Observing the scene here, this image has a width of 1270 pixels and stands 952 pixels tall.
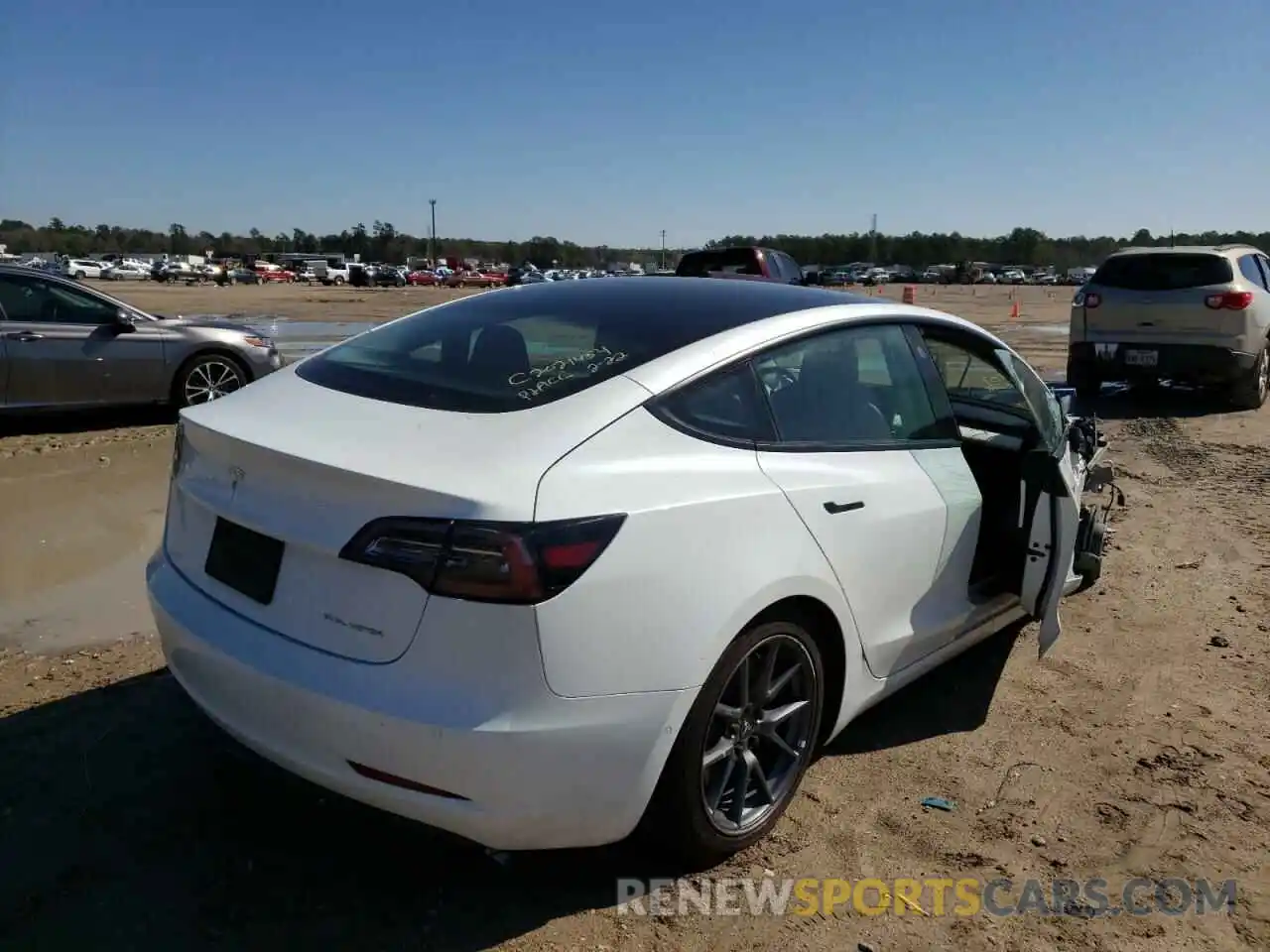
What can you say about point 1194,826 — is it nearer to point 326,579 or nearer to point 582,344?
point 582,344

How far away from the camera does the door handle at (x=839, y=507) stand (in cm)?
311

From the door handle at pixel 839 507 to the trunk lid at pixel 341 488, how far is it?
2.30 ft

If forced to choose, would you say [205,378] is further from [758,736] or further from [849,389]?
[758,736]

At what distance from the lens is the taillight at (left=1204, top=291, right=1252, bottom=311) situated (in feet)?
36.1

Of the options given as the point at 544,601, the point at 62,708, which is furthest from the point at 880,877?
the point at 62,708

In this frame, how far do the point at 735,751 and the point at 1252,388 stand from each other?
10.9 meters

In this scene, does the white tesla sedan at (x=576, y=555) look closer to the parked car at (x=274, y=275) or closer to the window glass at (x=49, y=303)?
the window glass at (x=49, y=303)

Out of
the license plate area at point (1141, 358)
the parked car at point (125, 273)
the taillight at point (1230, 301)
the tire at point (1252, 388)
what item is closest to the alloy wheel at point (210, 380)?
the license plate area at point (1141, 358)

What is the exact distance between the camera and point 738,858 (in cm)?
304

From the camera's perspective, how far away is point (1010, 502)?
432cm

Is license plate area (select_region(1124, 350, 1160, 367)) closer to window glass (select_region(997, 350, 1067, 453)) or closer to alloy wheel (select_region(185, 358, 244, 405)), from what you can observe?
window glass (select_region(997, 350, 1067, 453))

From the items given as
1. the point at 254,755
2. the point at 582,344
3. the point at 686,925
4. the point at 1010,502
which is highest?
the point at 582,344

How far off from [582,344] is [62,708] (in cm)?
241

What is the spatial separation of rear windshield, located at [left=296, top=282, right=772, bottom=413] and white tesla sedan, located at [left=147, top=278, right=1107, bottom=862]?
0.02 m
